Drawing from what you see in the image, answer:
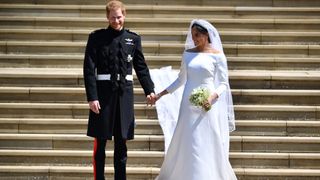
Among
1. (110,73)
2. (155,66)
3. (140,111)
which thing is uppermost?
(110,73)

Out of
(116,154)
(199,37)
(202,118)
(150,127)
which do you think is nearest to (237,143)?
(150,127)

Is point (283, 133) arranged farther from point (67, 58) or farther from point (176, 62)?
point (67, 58)

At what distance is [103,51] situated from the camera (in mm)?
5742

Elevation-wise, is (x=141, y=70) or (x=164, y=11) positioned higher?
(x=164, y=11)

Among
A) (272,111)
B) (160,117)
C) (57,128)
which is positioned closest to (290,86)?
(272,111)

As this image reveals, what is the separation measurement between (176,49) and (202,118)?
3306 millimetres

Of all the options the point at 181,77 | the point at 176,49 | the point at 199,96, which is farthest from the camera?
the point at 176,49

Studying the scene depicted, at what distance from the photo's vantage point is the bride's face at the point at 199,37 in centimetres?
598

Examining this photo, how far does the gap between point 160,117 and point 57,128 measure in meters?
1.26

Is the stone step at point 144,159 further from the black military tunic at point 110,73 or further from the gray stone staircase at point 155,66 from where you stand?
the black military tunic at point 110,73

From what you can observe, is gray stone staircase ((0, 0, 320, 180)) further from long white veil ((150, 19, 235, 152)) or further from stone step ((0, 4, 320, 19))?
long white veil ((150, 19, 235, 152))

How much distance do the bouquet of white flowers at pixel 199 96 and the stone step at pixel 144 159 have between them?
4.79 feet

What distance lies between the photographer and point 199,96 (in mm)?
5867

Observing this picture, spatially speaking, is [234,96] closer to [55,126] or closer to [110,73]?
[55,126]
